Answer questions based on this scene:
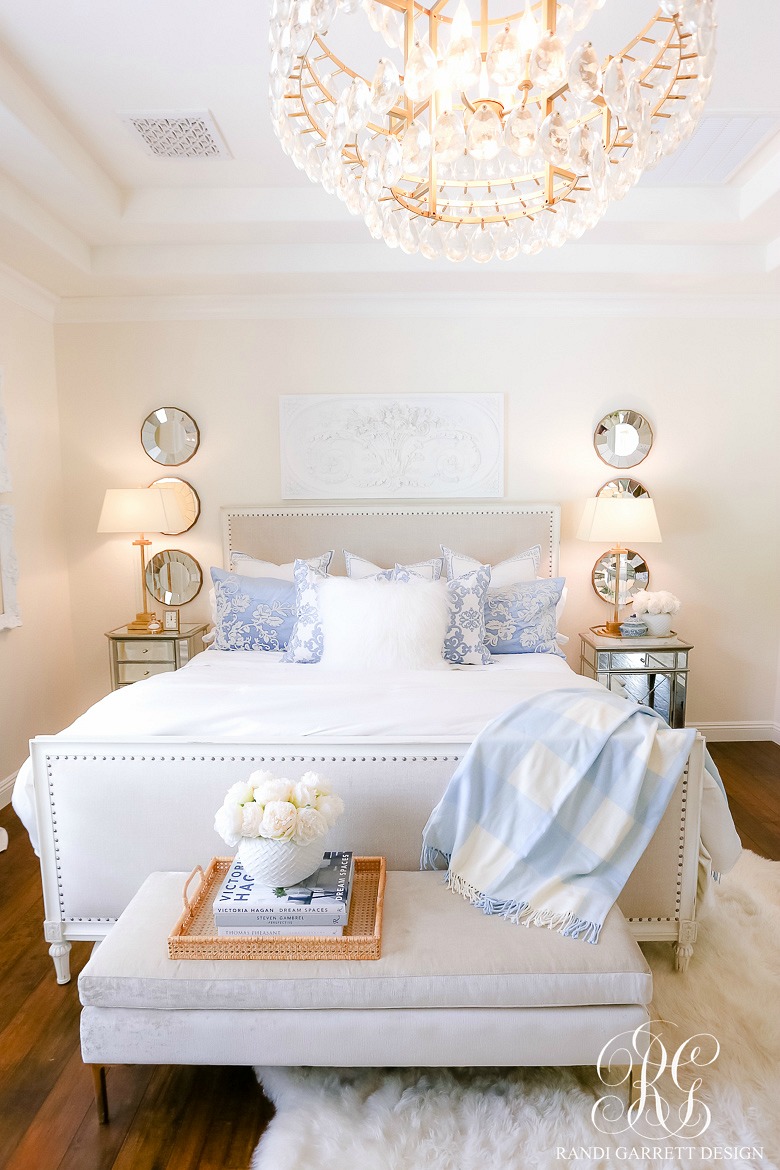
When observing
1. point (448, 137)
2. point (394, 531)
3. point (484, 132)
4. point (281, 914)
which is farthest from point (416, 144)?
point (394, 531)

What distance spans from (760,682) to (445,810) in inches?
122

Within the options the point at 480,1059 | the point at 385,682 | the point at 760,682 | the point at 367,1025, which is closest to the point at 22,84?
the point at 385,682

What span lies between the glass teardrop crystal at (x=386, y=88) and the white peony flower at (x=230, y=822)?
148 cm

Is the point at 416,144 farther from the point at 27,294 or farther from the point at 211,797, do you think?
the point at 27,294

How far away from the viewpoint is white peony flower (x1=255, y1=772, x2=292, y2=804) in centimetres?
173

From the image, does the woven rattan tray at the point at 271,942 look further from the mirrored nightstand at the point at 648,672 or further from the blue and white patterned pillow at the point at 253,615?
the mirrored nightstand at the point at 648,672

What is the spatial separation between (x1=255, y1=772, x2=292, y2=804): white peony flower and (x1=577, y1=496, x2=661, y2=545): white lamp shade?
2546 mm

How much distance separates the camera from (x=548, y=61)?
129 cm

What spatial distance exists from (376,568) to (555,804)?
2.23m

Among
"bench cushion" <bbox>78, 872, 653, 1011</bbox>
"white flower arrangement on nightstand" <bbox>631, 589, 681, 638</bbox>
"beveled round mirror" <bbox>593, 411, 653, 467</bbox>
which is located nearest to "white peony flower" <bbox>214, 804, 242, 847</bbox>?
"bench cushion" <bbox>78, 872, 653, 1011</bbox>

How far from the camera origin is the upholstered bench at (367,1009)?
5.31 ft

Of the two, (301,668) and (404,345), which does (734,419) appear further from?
(301,668)

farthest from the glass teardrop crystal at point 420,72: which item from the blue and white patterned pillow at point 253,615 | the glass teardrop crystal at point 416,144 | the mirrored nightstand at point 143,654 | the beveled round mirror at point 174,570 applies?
the beveled round mirror at point 174,570

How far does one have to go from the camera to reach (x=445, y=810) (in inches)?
78.2
